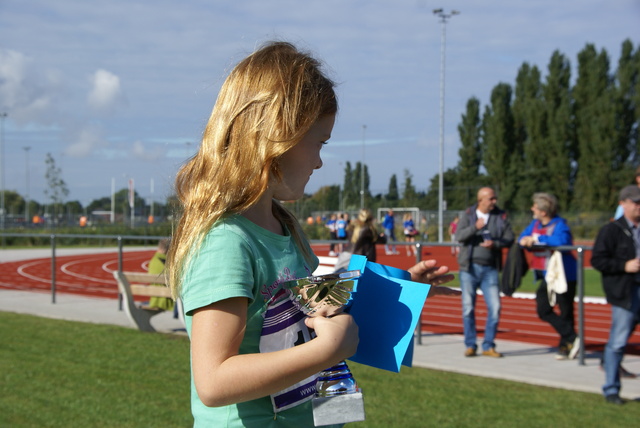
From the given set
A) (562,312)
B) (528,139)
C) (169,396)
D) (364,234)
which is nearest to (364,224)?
(364,234)

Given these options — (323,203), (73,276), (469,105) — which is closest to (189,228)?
(73,276)

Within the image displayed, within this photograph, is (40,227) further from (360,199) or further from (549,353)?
(549,353)

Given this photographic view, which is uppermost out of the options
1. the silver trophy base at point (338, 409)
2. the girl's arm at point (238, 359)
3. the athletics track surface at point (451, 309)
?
the girl's arm at point (238, 359)

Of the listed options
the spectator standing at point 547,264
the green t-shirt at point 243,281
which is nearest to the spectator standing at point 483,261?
the spectator standing at point 547,264

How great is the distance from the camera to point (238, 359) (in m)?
1.48

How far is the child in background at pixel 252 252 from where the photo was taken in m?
1.48

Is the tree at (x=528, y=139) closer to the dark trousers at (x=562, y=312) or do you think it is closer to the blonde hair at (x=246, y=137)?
the dark trousers at (x=562, y=312)

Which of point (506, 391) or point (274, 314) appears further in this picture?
point (506, 391)

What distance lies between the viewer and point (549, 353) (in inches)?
340

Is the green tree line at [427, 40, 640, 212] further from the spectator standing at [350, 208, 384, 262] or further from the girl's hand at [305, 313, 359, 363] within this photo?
the girl's hand at [305, 313, 359, 363]

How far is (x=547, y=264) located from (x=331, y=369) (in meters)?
7.43

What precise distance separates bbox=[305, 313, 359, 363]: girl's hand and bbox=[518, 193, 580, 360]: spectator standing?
286 inches

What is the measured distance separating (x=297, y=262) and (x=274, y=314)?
216 mm

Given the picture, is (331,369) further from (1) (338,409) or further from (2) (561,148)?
(2) (561,148)
